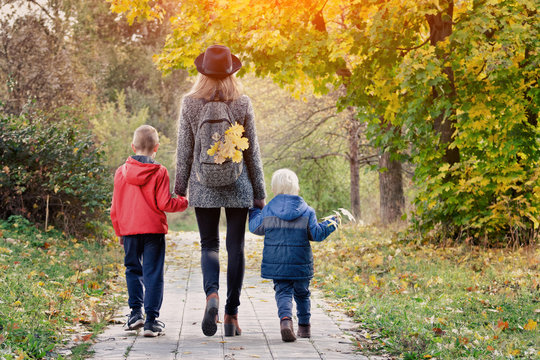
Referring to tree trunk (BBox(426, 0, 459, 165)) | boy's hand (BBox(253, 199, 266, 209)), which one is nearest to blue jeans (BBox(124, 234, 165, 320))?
boy's hand (BBox(253, 199, 266, 209))

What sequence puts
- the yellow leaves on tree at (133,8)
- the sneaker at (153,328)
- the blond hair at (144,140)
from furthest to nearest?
the yellow leaves on tree at (133,8)
the blond hair at (144,140)
the sneaker at (153,328)

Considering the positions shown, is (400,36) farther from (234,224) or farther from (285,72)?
(234,224)

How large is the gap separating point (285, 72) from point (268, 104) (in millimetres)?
9623

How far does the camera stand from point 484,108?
902 cm

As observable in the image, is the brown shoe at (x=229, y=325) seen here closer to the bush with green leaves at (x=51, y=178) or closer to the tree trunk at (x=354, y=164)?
the bush with green leaves at (x=51, y=178)

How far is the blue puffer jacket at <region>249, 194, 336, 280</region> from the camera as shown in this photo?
16.5ft

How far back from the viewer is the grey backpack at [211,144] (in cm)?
481

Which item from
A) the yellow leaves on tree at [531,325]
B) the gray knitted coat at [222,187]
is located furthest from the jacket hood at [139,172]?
the yellow leaves on tree at [531,325]

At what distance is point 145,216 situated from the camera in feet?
17.0

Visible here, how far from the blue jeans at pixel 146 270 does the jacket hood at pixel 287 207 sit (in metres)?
0.98

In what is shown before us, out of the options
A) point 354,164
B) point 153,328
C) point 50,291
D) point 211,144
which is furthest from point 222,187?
point 354,164

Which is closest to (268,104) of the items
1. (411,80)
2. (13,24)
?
(13,24)

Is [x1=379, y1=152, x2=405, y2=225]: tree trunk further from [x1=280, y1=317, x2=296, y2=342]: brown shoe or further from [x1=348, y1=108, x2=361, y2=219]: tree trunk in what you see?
[x1=280, y1=317, x2=296, y2=342]: brown shoe

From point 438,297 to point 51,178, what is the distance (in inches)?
267
